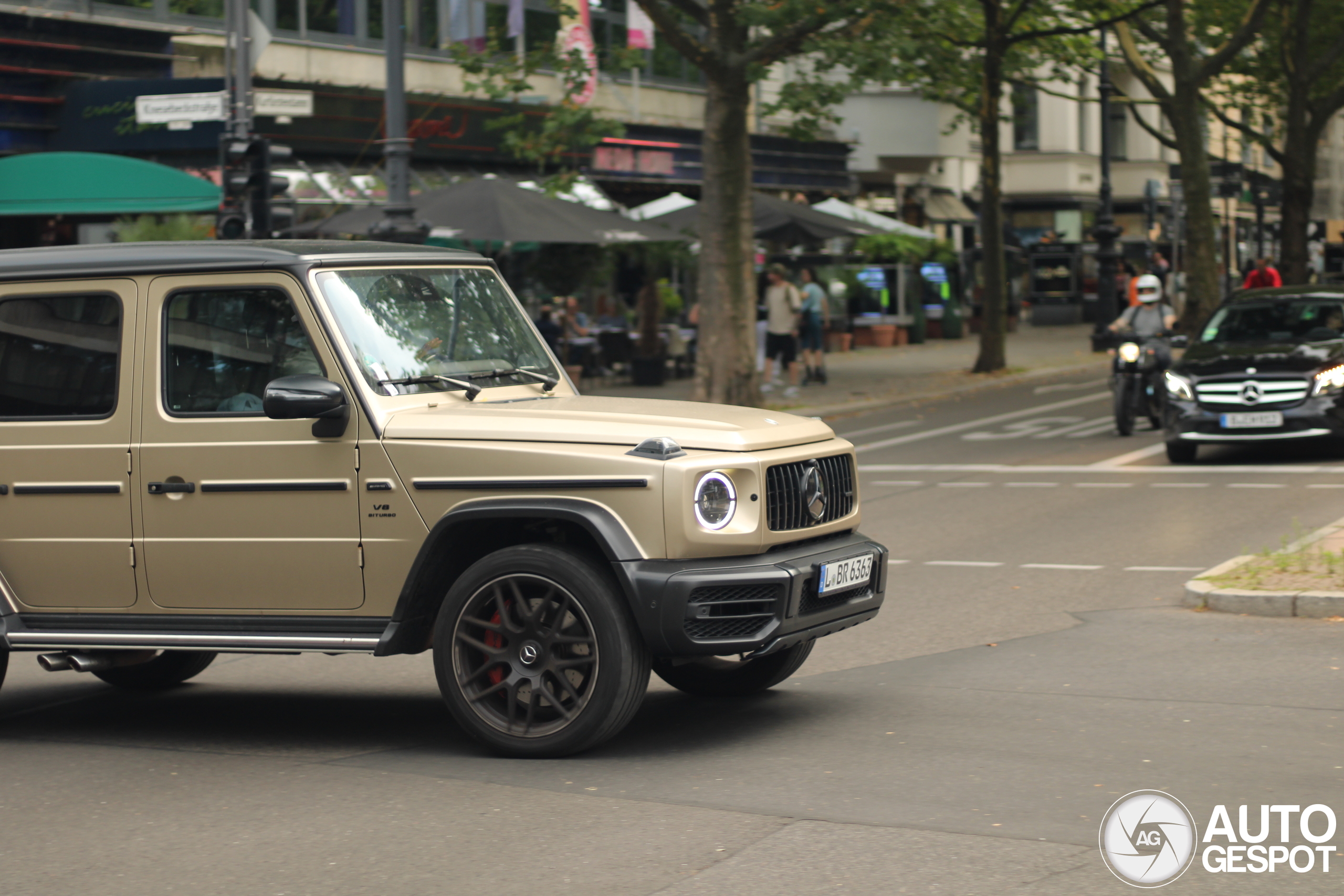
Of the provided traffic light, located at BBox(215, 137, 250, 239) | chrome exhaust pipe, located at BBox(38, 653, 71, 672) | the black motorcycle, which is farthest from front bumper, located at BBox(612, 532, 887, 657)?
the black motorcycle

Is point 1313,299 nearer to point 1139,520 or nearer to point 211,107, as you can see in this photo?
point 1139,520

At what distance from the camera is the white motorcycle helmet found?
19250 mm

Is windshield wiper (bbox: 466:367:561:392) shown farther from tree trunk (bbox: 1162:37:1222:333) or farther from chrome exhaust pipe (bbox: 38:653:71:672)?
tree trunk (bbox: 1162:37:1222:333)

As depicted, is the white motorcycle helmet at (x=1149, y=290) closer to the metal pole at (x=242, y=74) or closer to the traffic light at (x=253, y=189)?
the traffic light at (x=253, y=189)

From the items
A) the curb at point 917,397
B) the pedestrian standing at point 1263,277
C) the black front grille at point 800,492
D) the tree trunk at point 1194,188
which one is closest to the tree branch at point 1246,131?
the tree trunk at point 1194,188

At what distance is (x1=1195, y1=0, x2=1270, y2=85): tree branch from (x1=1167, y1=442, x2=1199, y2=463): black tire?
14951mm

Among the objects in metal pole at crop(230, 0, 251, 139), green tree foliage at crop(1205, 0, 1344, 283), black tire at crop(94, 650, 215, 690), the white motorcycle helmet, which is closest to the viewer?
black tire at crop(94, 650, 215, 690)

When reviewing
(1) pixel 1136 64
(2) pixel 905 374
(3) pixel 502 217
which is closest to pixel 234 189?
(3) pixel 502 217

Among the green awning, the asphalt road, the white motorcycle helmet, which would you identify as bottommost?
the asphalt road

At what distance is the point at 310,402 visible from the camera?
20.5ft

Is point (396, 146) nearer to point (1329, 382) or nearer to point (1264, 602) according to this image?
point (1329, 382)

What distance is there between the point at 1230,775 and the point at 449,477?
2.88 m

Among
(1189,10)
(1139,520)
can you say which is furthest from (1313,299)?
(1189,10)

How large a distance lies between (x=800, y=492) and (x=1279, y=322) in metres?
11.7
